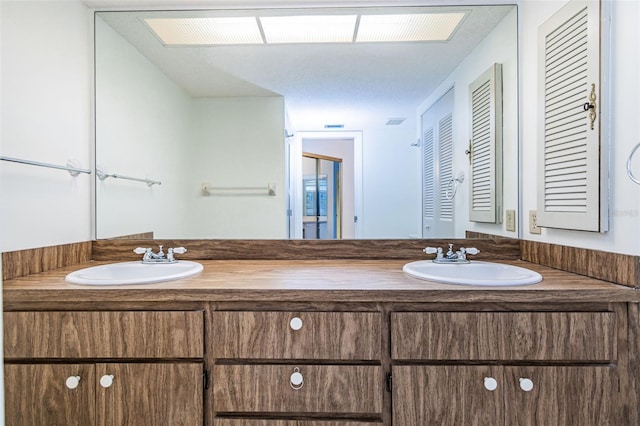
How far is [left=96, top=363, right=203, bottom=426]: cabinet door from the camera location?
1.15 meters

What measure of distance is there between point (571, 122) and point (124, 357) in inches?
70.2

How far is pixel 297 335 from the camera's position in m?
1.14

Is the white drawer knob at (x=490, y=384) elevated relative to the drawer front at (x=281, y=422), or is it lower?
elevated

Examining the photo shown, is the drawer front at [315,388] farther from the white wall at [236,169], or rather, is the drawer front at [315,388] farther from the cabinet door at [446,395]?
the white wall at [236,169]

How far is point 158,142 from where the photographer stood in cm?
183

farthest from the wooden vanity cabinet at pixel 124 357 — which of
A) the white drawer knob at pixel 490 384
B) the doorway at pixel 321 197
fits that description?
the white drawer knob at pixel 490 384

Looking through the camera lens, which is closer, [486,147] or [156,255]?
[156,255]

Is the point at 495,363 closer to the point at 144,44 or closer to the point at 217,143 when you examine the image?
the point at 217,143

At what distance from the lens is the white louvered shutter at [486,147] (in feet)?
5.67

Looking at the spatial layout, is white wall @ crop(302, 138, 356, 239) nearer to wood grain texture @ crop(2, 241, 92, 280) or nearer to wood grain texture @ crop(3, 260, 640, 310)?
wood grain texture @ crop(3, 260, 640, 310)

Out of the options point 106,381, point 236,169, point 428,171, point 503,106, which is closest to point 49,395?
point 106,381

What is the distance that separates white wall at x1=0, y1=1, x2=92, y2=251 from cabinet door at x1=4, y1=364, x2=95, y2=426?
0.47m

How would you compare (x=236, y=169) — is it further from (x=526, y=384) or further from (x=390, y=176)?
(x=526, y=384)

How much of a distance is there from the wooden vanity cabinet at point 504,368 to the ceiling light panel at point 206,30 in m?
1.51
